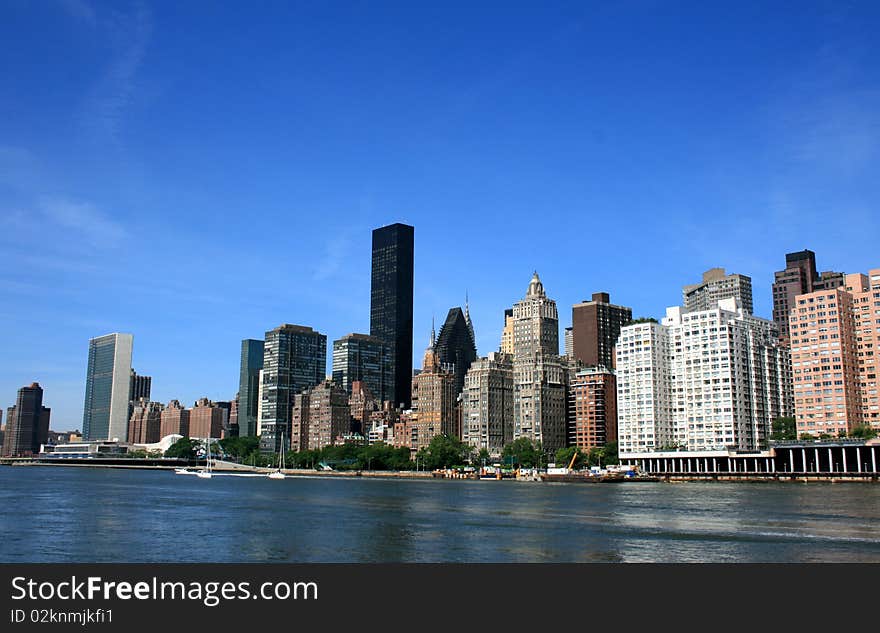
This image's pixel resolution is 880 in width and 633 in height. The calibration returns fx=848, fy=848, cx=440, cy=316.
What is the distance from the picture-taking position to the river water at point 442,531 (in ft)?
202

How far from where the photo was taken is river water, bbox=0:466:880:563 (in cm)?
6156

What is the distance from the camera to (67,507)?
4486 inches

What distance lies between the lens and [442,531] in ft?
267

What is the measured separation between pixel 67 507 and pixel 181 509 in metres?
15.5
